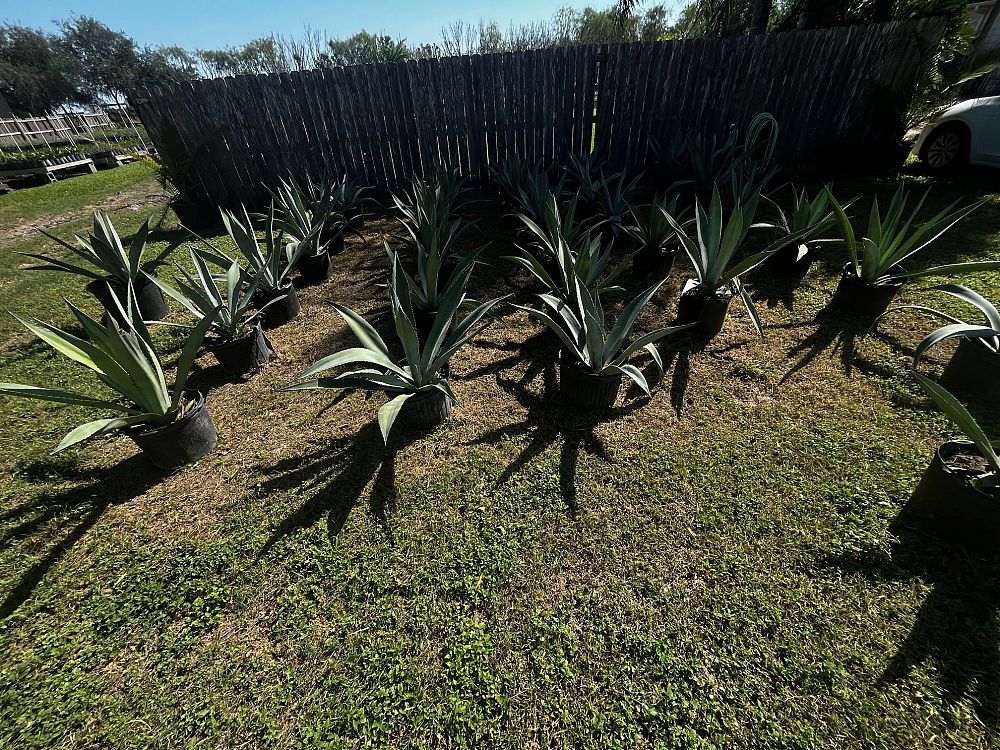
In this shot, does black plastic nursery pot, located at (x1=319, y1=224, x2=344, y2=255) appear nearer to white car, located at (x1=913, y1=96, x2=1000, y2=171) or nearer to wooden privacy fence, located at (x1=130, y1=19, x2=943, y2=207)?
wooden privacy fence, located at (x1=130, y1=19, x2=943, y2=207)

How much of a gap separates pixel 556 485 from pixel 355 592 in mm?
1004

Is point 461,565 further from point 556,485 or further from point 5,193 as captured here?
point 5,193

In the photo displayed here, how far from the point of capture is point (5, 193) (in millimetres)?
8930

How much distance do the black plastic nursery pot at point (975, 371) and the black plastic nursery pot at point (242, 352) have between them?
4.29 metres

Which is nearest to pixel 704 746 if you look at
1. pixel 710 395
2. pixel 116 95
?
pixel 710 395

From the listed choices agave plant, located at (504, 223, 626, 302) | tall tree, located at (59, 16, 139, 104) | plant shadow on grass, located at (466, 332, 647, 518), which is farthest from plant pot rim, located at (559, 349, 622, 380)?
tall tree, located at (59, 16, 139, 104)

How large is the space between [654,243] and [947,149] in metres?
5.49

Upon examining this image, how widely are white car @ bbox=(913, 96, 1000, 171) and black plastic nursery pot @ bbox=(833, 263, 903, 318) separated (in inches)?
169

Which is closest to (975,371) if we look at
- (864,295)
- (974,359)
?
(974,359)

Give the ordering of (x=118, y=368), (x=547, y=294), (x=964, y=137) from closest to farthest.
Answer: (x=118, y=368) → (x=547, y=294) → (x=964, y=137)

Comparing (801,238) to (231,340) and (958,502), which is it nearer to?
(958,502)

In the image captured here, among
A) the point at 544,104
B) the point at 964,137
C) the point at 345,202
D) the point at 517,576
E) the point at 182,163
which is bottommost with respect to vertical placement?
the point at 517,576

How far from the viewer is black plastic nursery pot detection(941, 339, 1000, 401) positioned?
2.10 m

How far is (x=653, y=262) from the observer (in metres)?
3.53
